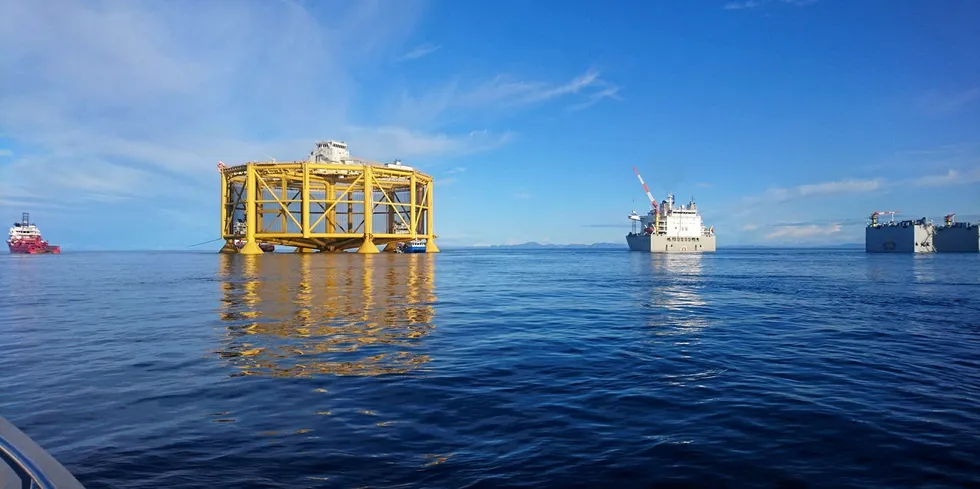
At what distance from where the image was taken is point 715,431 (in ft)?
20.3

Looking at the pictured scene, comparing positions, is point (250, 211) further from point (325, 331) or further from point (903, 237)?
point (903, 237)

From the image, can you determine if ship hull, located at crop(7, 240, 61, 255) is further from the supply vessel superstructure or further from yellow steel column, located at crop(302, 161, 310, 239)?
yellow steel column, located at crop(302, 161, 310, 239)

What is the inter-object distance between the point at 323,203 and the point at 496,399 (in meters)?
80.0

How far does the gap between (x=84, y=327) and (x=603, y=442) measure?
15924mm

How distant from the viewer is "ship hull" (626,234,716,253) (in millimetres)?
116625

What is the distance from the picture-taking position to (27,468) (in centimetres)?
231

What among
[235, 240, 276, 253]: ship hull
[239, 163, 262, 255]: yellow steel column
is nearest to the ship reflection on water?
[239, 163, 262, 255]: yellow steel column

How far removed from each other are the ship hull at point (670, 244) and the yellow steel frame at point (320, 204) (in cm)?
5600

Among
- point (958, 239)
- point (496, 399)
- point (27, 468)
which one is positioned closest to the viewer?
point (27, 468)

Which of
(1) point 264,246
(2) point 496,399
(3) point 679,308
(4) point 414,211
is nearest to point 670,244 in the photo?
(4) point 414,211

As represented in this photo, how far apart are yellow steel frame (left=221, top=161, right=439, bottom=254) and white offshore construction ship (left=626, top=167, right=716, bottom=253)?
56.8m

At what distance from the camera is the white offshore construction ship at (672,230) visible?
117125 millimetres

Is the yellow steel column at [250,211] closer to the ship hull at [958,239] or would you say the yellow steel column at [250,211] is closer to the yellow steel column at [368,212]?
the yellow steel column at [368,212]

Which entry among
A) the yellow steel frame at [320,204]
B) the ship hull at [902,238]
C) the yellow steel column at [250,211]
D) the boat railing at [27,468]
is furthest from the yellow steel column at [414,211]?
the ship hull at [902,238]
